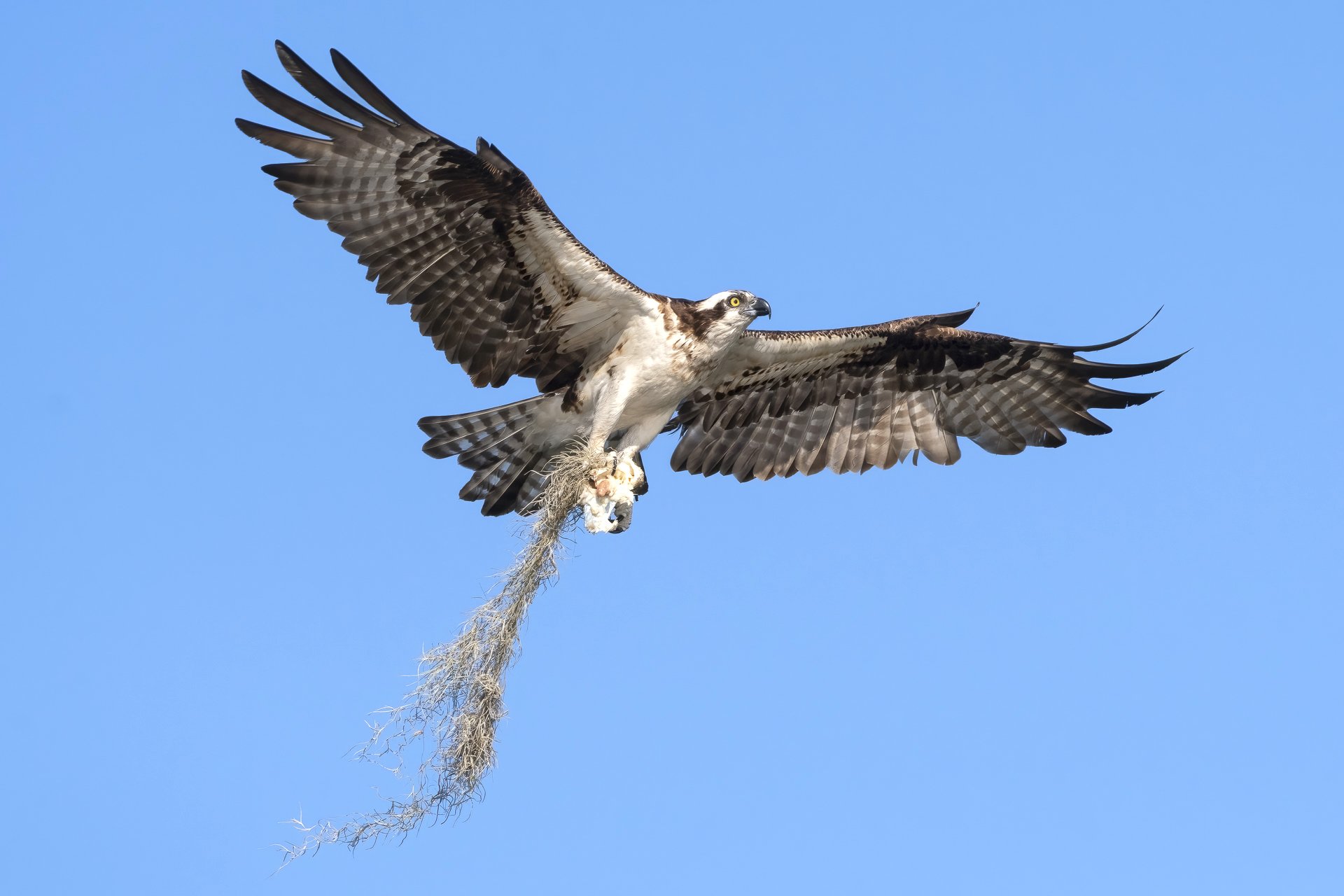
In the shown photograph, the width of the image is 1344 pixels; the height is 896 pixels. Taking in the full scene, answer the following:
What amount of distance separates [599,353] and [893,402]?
2596 millimetres

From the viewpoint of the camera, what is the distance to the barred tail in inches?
411

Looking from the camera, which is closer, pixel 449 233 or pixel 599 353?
pixel 449 233

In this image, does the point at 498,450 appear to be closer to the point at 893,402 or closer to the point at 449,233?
the point at 449,233

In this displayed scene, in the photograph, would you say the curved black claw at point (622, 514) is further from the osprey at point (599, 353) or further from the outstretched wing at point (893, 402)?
the outstretched wing at point (893, 402)

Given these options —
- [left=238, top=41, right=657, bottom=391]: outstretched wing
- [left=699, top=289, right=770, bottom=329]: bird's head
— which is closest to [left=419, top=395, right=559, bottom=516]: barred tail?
[left=238, top=41, right=657, bottom=391]: outstretched wing

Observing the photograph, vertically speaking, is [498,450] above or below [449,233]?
below

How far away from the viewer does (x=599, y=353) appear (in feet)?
33.9

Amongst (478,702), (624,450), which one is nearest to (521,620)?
(478,702)

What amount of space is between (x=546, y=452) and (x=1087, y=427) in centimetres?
417

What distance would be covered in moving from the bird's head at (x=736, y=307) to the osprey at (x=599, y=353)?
10 millimetres

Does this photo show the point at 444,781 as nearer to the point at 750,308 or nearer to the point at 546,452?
the point at 546,452

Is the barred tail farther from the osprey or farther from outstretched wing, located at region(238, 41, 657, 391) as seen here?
outstretched wing, located at region(238, 41, 657, 391)

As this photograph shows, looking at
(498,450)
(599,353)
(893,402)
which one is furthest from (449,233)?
(893,402)

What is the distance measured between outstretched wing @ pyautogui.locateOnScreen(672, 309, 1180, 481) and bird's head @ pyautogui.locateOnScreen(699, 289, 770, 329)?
3.34ft
